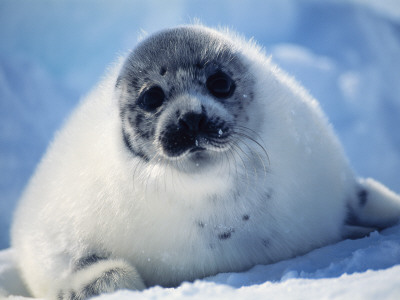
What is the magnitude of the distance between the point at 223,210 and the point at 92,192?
2.40 feet

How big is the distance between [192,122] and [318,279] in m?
0.77

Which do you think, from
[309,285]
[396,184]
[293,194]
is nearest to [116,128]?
[293,194]

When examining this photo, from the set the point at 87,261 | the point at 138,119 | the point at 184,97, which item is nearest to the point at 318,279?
the point at 184,97

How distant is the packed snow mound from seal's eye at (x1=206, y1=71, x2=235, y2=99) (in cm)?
85

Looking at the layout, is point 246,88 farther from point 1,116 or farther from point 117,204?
point 1,116

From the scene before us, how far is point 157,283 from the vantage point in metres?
2.12

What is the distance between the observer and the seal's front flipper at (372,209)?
2521 millimetres

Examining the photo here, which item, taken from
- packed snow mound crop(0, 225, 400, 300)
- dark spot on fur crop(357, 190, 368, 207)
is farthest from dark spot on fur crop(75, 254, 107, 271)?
dark spot on fur crop(357, 190, 368, 207)

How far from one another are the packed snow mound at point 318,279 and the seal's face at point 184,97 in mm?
560

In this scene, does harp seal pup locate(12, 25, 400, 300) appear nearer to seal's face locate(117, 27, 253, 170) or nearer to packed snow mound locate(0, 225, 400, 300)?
seal's face locate(117, 27, 253, 170)

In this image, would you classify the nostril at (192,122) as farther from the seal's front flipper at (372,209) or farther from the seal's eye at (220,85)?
the seal's front flipper at (372,209)

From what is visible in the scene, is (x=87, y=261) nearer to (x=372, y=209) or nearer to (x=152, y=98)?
(x=152, y=98)

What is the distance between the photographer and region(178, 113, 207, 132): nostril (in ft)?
5.60

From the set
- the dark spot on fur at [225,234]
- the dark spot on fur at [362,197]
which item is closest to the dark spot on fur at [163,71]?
the dark spot on fur at [225,234]
